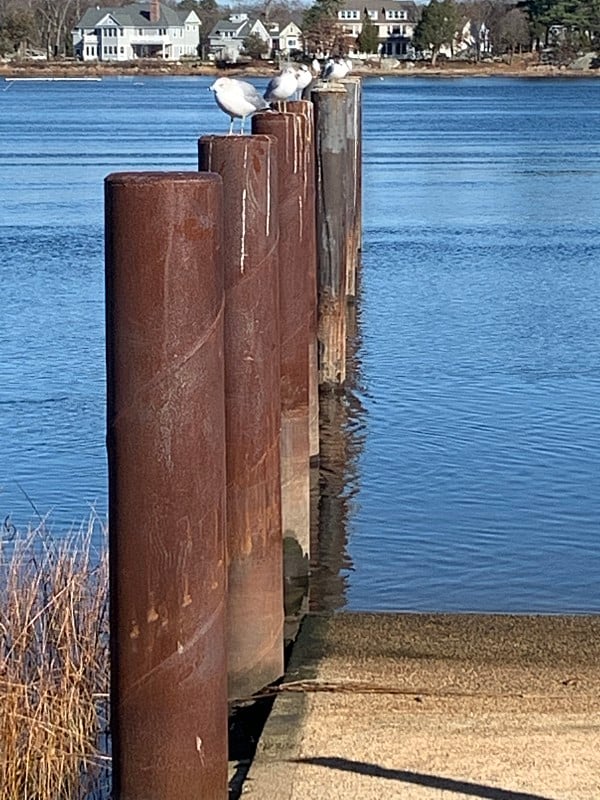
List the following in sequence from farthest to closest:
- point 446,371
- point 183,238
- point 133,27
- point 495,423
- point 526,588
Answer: point 133,27 → point 446,371 → point 495,423 → point 526,588 → point 183,238

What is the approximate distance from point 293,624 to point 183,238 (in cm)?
377

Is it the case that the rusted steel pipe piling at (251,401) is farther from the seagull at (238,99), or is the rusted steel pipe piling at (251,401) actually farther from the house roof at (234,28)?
the house roof at (234,28)

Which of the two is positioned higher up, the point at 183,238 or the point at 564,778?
the point at 183,238

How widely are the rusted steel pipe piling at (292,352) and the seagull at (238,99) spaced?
121 cm

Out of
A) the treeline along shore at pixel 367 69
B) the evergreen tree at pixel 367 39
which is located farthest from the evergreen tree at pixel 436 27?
the evergreen tree at pixel 367 39

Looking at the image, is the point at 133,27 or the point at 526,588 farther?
the point at 133,27

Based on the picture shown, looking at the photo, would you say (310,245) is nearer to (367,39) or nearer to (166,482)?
(166,482)

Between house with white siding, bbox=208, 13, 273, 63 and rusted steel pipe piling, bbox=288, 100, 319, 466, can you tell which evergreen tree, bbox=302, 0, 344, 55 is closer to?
house with white siding, bbox=208, 13, 273, 63

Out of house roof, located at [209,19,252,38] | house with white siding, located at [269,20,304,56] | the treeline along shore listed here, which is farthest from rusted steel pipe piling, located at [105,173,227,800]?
house roof, located at [209,19,252,38]

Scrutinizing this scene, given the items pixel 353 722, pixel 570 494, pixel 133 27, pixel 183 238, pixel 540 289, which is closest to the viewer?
pixel 183 238

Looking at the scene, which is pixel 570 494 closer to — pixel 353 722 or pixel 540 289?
pixel 353 722

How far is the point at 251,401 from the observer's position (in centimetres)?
670

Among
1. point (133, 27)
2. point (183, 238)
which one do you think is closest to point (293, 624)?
point (183, 238)

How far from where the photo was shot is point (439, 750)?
5895 mm
